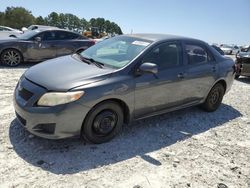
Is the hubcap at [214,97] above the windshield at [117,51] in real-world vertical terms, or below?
below

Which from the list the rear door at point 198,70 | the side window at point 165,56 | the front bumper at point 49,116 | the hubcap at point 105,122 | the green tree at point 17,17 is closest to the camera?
the front bumper at point 49,116

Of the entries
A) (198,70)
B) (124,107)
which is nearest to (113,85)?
(124,107)

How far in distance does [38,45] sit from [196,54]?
618 centimetres

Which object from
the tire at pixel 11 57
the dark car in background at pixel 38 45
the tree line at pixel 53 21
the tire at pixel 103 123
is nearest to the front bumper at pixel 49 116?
the tire at pixel 103 123

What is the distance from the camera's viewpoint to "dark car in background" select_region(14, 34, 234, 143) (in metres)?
3.75

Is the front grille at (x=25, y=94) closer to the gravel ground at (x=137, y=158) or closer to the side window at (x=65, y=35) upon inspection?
the gravel ground at (x=137, y=158)

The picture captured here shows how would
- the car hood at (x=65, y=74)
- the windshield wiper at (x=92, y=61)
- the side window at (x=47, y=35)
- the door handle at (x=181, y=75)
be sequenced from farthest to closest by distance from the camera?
the side window at (x=47, y=35), the door handle at (x=181, y=75), the windshield wiper at (x=92, y=61), the car hood at (x=65, y=74)

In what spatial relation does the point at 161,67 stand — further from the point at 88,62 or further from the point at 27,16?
the point at 27,16

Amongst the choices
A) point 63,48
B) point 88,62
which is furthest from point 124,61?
point 63,48

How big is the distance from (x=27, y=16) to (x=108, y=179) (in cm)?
6758

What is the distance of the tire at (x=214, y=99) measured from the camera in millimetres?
6059

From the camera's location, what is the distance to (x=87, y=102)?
12.5 ft

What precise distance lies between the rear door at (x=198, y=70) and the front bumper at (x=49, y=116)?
227 cm

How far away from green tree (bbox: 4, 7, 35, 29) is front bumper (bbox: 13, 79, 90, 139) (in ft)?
208
